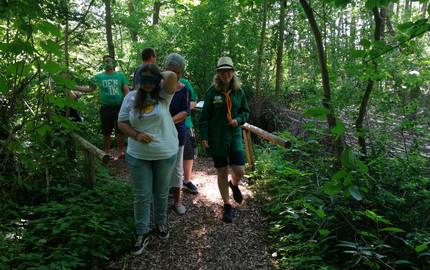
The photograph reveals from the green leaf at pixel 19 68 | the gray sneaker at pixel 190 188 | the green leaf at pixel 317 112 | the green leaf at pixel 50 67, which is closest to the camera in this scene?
the green leaf at pixel 317 112

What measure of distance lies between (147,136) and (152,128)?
0.35 ft

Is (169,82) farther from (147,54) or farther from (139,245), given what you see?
(139,245)

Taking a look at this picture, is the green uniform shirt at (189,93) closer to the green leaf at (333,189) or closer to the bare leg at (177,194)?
the bare leg at (177,194)

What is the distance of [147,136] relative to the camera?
3.55 meters

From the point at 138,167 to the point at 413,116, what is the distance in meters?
5.16

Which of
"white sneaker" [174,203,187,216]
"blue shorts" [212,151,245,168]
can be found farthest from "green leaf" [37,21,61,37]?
"white sneaker" [174,203,187,216]

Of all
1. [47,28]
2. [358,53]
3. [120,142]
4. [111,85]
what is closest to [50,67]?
[47,28]

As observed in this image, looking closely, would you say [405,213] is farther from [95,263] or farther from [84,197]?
[84,197]

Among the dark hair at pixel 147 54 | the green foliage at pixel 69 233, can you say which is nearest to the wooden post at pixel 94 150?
the green foliage at pixel 69 233

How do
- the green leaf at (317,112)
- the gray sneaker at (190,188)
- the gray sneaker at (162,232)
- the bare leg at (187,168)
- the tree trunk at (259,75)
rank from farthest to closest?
the tree trunk at (259,75)
the gray sneaker at (190,188)
the bare leg at (187,168)
the gray sneaker at (162,232)
the green leaf at (317,112)

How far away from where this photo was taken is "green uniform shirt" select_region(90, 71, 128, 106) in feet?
21.1

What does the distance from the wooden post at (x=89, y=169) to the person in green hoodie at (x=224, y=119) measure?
168cm

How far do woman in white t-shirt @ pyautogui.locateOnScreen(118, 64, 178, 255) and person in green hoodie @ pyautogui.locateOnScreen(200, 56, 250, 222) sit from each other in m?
0.71

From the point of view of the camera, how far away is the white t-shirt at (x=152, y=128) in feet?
11.8
